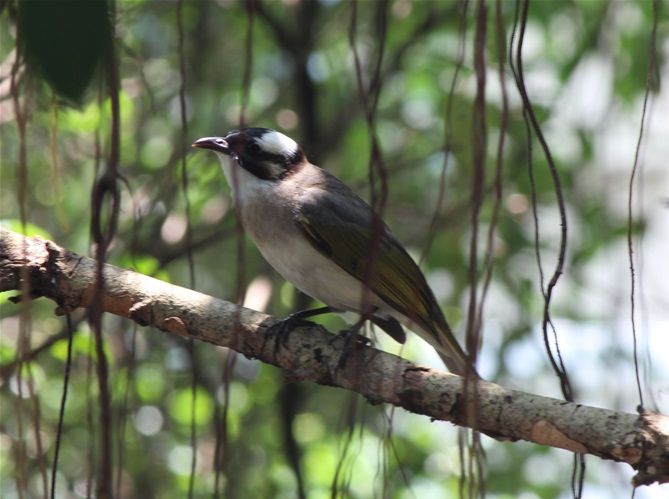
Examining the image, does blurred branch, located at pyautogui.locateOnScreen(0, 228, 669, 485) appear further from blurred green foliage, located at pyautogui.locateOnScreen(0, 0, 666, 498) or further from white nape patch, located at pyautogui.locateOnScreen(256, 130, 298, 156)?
blurred green foliage, located at pyautogui.locateOnScreen(0, 0, 666, 498)

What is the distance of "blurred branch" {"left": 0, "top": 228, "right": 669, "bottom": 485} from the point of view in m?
2.38

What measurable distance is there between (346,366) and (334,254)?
3.41ft

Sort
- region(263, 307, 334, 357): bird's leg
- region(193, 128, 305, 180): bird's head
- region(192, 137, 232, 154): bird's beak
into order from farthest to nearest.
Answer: region(193, 128, 305, 180): bird's head
region(192, 137, 232, 154): bird's beak
region(263, 307, 334, 357): bird's leg

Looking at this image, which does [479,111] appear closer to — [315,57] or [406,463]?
[406,463]

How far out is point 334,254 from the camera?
391 centimetres

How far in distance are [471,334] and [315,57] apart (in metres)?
4.99

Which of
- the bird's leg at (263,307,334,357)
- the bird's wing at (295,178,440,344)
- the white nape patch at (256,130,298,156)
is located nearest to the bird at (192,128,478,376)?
the bird's wing at (295,178,440,344)

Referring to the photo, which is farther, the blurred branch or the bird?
the bird

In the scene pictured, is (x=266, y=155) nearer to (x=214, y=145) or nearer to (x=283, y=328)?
(x=214, y=145)

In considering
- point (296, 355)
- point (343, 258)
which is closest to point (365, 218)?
point (343, 258)

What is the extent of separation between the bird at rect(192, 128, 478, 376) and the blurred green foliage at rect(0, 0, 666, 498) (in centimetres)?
93

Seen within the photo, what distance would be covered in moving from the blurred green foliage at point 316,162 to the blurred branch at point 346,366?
70.8 inches

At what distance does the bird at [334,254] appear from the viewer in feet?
12.7

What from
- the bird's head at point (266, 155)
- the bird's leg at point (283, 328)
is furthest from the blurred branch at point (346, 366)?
the bird's head at point (266, 155)
